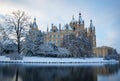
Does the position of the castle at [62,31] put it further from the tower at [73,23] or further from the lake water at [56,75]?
the lake water at [56,75]

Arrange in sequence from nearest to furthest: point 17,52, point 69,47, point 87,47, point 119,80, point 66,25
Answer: point 119,80 < point 17,52 < point 69,47 < point 87,47 < point 66,25

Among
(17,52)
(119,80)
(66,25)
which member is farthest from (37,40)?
(66,25)

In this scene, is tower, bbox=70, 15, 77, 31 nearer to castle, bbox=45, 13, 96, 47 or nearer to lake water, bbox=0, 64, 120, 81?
castle, bbox=45, 13, 96, 47

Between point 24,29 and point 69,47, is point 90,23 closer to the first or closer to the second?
point 69,47

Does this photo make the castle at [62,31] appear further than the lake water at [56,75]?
Yes

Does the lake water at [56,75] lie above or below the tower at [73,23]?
below

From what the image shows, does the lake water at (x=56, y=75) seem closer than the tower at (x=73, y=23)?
Yes

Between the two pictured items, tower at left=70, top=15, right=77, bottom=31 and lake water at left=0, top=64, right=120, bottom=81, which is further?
tower at left=70, top=15, right=77, bottom=31

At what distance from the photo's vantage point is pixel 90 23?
90812mm

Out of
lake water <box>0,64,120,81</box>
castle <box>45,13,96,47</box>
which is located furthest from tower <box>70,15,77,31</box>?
lake water <box>0,64,120,81</box>

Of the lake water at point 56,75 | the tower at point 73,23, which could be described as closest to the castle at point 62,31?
the tower at point 73,23

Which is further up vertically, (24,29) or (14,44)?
(24,29)

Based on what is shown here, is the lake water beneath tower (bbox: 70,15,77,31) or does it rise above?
beneath

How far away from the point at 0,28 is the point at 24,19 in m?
4.38
